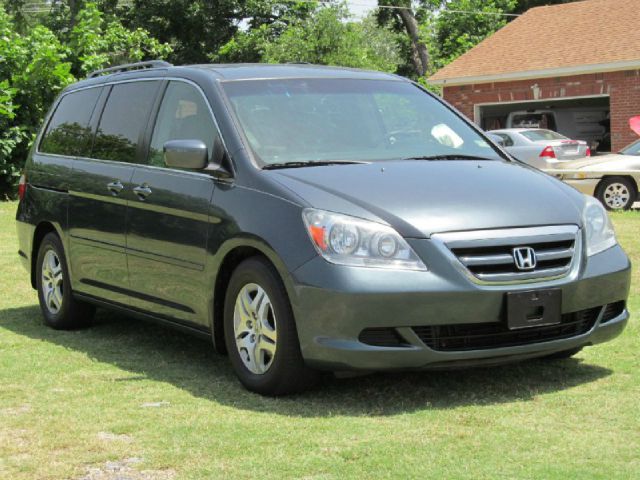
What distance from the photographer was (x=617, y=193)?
61.9 ft

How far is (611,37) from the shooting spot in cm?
3216

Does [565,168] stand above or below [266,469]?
below

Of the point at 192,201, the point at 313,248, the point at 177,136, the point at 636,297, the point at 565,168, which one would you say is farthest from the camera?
the point at 565,168

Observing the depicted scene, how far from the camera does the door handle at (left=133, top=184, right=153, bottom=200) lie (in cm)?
673

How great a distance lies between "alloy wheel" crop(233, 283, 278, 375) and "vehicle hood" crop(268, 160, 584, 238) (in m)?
0.60

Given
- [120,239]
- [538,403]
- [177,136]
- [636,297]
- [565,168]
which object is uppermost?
[177,136]

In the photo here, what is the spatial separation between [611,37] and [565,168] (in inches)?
555

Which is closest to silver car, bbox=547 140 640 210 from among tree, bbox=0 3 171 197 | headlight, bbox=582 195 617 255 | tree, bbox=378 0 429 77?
tree, bbox=0 3 171 197

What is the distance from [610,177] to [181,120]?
13.6 metres

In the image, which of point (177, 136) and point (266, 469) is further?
point (177, 136)

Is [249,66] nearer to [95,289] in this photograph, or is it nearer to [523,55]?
[95,289]

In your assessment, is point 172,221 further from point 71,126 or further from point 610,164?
point 610,164

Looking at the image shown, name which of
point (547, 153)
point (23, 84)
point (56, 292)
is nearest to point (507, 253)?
point (56, 292)

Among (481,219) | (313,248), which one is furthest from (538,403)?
(313,248)
